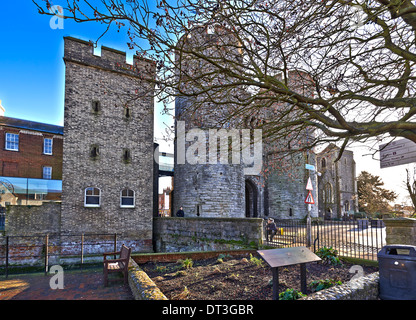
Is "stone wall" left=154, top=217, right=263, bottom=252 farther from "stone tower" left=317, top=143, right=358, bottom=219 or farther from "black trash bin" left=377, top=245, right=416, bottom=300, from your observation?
"stone tower" left=317, top=143, right=358, bottom=219

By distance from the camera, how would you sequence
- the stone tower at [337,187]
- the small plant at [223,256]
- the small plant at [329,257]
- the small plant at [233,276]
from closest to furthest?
the small plant at [233,276] → the small plant at [329,257] → the small plant at [223,256] → the stone tower at [337,187]

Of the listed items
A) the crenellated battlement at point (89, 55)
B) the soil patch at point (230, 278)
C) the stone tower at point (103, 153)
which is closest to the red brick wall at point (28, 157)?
the stone tower at point (103, 153)

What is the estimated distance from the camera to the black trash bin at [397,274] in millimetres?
4309

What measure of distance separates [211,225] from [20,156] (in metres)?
19.6

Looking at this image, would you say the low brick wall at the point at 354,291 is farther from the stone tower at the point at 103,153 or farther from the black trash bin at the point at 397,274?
the stone tower at the point at 103,153

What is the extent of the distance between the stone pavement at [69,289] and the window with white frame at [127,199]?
27.5 ft

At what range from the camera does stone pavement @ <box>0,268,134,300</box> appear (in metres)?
5.61

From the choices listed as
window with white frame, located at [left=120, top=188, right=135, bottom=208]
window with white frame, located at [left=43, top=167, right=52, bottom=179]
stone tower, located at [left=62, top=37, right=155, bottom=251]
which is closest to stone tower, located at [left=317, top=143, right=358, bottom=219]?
stone tower, located at [left=62, top=37, right=155, bottom=251]

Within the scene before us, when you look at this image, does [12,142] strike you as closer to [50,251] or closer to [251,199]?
[50,251]

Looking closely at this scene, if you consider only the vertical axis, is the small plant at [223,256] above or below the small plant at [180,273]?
below

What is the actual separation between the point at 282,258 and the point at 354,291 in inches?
49.3

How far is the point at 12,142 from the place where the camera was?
2220 centimetres

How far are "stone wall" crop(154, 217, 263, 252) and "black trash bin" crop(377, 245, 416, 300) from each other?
4999mm

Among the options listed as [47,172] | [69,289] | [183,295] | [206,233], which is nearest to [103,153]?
[206,233]
